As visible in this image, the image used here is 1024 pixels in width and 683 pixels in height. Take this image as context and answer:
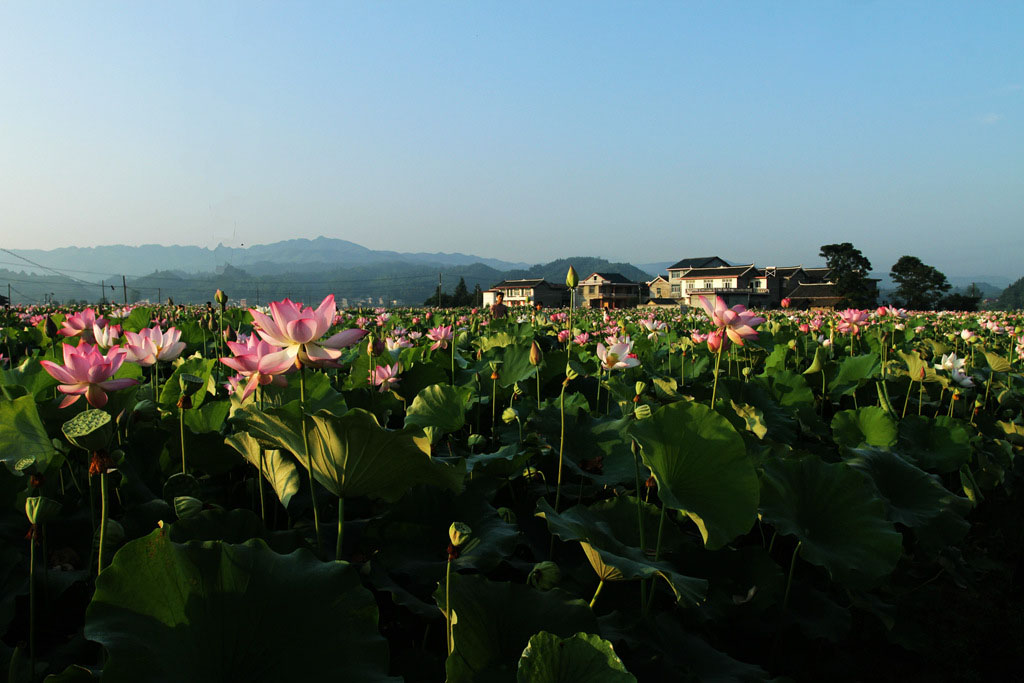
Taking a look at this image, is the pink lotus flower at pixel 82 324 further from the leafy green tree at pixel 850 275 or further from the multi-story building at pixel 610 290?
the multi-story building at pixel 610 290

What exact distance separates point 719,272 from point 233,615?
182ft

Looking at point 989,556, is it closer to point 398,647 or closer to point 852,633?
point 852,633

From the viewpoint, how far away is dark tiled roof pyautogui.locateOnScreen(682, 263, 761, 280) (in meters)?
50.3

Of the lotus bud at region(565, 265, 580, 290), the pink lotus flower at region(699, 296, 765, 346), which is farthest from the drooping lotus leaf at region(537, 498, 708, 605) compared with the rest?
the lotus bud at region(565, 265, 580, 290)

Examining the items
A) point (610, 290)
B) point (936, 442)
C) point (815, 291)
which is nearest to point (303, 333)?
point (936, 442)

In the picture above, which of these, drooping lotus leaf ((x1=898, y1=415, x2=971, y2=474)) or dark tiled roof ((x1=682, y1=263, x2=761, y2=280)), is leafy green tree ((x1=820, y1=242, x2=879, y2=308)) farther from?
drooping lotus leaf ((x1=898, y1=415, x2=971, y2=474))

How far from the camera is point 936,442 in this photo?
196 cm

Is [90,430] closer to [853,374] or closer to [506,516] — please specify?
[506,516]

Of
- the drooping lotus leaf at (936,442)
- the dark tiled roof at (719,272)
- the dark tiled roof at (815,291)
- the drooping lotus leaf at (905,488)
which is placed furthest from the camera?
the dark tiled roof at (719,272)

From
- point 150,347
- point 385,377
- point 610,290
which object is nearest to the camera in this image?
point 150,347

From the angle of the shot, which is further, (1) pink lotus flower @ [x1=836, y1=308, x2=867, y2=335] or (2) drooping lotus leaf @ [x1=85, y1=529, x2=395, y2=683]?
(1) pink lotus flower @ [x1=836, y1=308, x2=867, y2=335]

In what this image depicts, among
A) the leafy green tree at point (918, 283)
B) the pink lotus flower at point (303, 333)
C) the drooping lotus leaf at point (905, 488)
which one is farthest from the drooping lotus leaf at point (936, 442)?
the leafy green tree at point (918, 283)

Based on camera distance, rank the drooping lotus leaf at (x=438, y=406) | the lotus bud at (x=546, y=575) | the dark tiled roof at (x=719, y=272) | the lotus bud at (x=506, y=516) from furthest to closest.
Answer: the dark tiled roof at (x=719, y=272) → the drooping lotus leaf at (x=438, y=406) → the lotus bud at (x=506, y=516) → the lotus bud at (x=546, y=575)

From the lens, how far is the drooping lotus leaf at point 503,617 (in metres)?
0.68
